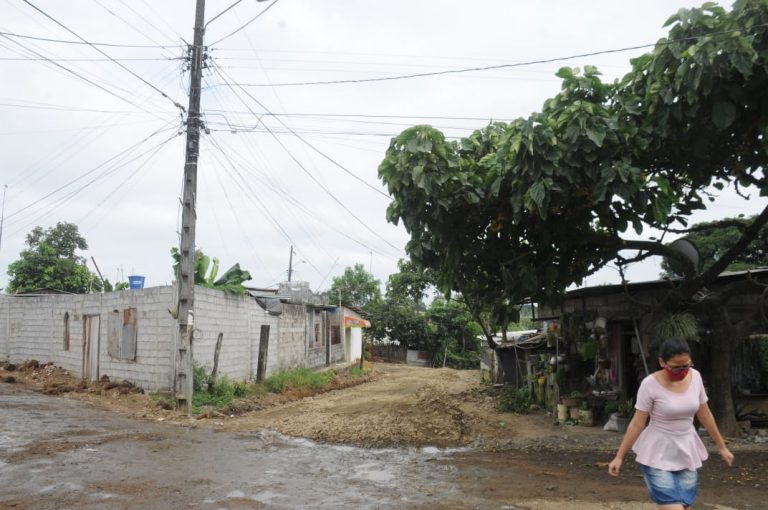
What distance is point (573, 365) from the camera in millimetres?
13109

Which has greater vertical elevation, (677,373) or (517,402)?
(677,373)

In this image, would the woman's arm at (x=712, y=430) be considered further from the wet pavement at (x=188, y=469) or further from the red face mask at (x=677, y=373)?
the wet pavement at (x=188, y=469)

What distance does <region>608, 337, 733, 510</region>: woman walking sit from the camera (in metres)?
4.10

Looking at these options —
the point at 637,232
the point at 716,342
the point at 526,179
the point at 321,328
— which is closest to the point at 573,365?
the point at 716,342

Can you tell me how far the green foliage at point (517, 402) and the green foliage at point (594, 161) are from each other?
4.52 metres

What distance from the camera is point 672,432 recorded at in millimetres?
4141

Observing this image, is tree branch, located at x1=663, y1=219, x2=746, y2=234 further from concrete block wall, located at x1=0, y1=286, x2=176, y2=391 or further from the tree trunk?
concrete block wall, located at x1=0, y1=286, x2=176, y2=391

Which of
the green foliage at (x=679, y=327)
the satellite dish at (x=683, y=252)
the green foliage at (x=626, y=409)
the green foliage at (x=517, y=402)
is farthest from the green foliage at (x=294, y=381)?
the satellite dish at (x=683, y=252)

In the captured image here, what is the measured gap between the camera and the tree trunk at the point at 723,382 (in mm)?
9977

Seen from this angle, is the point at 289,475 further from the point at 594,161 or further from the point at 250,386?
the point at 250,386

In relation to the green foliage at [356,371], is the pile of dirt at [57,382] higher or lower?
higher

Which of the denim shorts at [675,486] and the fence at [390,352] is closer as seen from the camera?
the denim shorts at [675,486]

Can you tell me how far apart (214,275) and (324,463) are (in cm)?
904

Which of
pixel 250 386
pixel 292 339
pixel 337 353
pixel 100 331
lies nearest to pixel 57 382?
pixel 100 331
